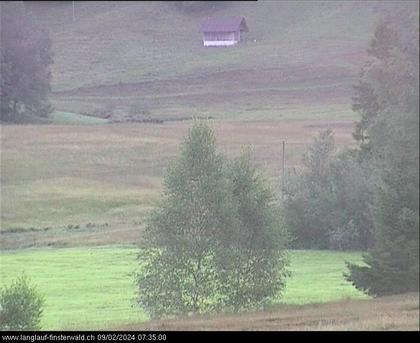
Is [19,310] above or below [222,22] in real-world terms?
below

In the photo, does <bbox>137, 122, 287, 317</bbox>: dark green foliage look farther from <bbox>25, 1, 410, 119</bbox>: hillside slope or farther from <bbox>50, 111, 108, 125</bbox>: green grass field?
<bbox>50, 111, 108, 125</bbox>: green grass field

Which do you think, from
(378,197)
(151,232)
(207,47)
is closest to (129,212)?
(207,47)

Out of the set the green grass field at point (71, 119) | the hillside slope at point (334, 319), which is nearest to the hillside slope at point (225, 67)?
the green grass field at point (71, 119)

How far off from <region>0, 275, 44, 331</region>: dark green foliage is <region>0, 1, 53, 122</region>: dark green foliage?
43866 millimetres

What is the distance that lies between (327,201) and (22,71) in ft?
105

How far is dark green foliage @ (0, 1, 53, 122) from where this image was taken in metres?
65.2

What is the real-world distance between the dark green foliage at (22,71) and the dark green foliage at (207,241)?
131 feet

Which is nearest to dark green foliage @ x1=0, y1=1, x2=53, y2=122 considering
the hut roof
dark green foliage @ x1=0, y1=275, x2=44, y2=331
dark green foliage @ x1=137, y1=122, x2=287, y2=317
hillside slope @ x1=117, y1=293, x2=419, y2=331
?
the hut roof

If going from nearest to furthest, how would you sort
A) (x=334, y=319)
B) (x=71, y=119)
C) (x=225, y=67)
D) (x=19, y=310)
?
(x=334, y=319), (x=19, y=310), (x=225, y=67), (x=71, y=119)

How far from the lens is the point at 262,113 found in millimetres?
53656

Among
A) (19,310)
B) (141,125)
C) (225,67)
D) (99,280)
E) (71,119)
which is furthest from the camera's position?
(71,119)

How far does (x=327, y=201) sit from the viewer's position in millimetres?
45969

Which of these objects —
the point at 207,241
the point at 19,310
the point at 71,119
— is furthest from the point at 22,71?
the point at 19,310

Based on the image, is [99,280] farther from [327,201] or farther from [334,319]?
[334,319]
